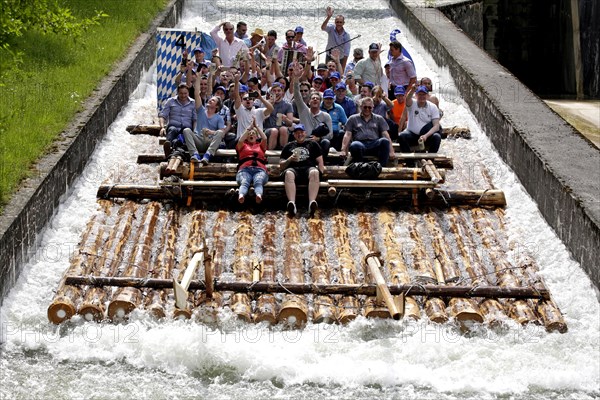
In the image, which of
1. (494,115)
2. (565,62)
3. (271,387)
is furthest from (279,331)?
(565,62)

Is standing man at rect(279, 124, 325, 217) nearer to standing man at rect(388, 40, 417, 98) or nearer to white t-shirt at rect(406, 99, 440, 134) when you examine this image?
white t-shirt at rect(406, 99, 440, 134)

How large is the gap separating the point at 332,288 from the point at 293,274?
0.75m

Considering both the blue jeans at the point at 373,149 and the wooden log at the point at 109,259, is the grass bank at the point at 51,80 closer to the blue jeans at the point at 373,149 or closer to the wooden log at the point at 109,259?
the wooden log at the point at 109,259

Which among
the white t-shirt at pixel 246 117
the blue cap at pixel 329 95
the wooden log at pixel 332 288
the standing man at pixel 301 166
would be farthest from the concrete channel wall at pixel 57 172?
the blue cap at pixel 329 95

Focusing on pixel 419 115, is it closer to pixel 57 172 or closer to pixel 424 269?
pixel 424 269

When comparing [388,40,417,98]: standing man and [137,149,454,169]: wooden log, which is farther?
[388,40,417,98]: standing man

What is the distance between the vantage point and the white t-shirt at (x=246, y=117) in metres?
15.9

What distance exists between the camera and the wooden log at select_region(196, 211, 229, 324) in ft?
38.4

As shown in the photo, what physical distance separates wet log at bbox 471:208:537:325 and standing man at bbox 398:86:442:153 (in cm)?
197

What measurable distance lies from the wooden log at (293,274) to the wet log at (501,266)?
214cm

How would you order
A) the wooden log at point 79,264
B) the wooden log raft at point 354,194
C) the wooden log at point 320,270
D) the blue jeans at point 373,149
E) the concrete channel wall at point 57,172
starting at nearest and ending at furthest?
the wooden log at point 79,264
the wooden log at point 320,270
the concrete channel wall at point 57,172
the wooden log raft at point 354,194
the blue jeans at point 373,149

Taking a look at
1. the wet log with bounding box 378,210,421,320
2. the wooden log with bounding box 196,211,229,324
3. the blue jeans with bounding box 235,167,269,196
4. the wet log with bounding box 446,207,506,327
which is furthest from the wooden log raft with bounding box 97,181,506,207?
the wooden log with bounding box 196,211,229,324

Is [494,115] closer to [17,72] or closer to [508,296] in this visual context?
[508,296]

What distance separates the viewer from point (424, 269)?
508 inches
